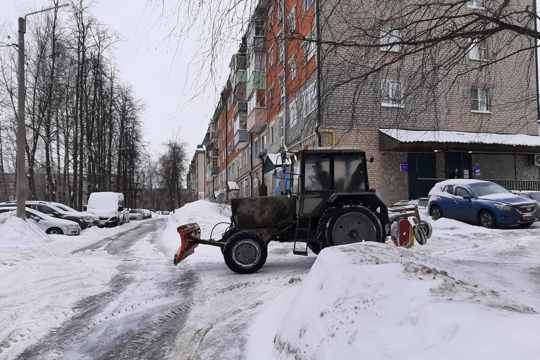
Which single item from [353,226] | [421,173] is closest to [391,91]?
[353,226]

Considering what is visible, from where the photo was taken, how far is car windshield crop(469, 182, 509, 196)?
1593 centimetres

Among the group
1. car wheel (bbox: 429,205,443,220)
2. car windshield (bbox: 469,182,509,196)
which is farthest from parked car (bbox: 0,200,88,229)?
car windshield (bbox: 469,182,509,196)

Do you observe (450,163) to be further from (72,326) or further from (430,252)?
(72,326)

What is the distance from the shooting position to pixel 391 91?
6668 millimetres

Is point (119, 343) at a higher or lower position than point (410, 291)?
lower

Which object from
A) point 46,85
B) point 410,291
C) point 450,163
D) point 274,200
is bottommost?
point 410,291

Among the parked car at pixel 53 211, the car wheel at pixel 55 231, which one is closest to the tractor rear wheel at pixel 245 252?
the car wheel at pixel 55 231

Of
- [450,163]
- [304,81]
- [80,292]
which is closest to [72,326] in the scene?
[80,292]

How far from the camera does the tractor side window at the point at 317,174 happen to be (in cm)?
870

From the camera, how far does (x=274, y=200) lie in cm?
884

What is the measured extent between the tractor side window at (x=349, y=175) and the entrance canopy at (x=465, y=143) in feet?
30.3

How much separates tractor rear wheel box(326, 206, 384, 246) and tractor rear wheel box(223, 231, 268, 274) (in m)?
Answer: 1.30

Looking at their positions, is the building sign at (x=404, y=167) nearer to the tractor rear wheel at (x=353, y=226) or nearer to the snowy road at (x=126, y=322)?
the tractor rear wheel at (x=353, y=226)

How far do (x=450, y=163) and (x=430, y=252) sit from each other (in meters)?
13.1
